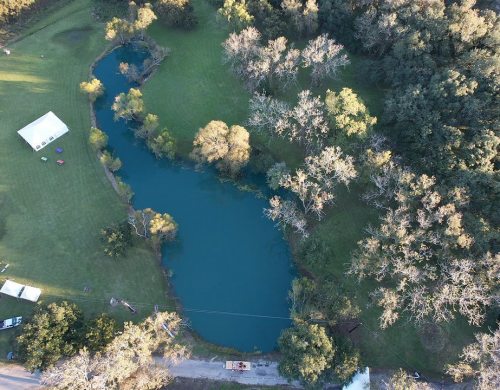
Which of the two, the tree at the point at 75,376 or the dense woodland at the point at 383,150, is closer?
the tree at the point at 75,376

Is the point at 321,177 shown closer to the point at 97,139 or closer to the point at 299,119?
the point at 299,119

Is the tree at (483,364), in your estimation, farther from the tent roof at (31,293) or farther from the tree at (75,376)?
the tent roof at (31,293)

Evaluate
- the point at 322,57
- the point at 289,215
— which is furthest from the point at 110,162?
the point at 322,57

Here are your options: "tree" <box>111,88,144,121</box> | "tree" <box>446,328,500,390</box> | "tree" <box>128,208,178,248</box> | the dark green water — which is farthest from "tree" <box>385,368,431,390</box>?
"tree" <box>111,88,144,121</box>

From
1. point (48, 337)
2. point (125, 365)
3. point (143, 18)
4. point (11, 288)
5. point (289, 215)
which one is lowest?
point (125, 365)

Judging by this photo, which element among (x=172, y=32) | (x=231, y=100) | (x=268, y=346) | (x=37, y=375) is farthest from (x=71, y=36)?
(x=268, y=346)

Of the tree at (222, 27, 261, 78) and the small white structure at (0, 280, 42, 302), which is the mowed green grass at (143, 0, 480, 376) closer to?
the tree at (222, 27, 261, 78)

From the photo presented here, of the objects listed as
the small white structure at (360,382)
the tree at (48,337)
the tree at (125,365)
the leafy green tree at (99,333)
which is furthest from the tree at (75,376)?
the small white structure at (360,382)

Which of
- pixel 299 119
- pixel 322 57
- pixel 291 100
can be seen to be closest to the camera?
pixel 299 119
